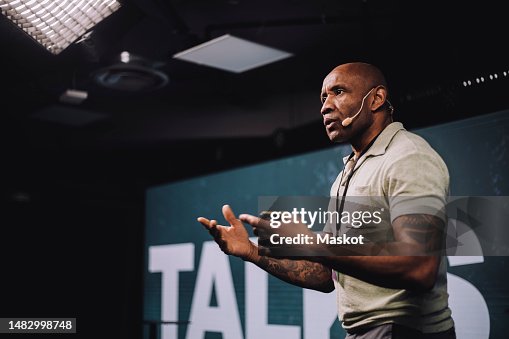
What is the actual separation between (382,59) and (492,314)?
6.10ft

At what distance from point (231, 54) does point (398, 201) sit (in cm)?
274

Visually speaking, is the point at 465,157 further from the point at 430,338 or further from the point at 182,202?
the point at 182,202

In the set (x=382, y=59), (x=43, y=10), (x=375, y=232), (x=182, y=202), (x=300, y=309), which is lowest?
(x=300, y=309)

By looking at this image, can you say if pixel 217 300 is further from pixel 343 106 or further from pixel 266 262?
pixel 343 106

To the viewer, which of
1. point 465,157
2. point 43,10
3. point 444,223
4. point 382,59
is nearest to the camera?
point 444,223

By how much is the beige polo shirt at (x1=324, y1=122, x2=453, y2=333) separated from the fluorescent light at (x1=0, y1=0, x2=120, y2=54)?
1670 mm

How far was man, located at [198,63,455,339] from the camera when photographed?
1466mm

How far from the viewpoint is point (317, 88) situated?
217 inches

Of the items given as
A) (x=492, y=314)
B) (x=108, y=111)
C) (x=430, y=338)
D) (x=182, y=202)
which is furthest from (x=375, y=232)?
(x=108, y=111)

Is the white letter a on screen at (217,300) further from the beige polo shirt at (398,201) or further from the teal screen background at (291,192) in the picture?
the beige polo shirt at (398,201)

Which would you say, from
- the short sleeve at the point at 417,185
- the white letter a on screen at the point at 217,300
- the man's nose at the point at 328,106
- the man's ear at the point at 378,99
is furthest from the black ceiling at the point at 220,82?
the short sleeve at the point at 417,185

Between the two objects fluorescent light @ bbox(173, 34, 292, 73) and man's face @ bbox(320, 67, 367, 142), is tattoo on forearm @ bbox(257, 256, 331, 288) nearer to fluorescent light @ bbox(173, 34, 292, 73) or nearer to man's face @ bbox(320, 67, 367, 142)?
man's face @ bbox(320, 67, 367, 142)

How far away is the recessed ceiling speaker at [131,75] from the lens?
4.43 metres

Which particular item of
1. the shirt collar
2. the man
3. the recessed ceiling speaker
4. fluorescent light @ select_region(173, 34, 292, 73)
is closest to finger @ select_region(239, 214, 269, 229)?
the man
